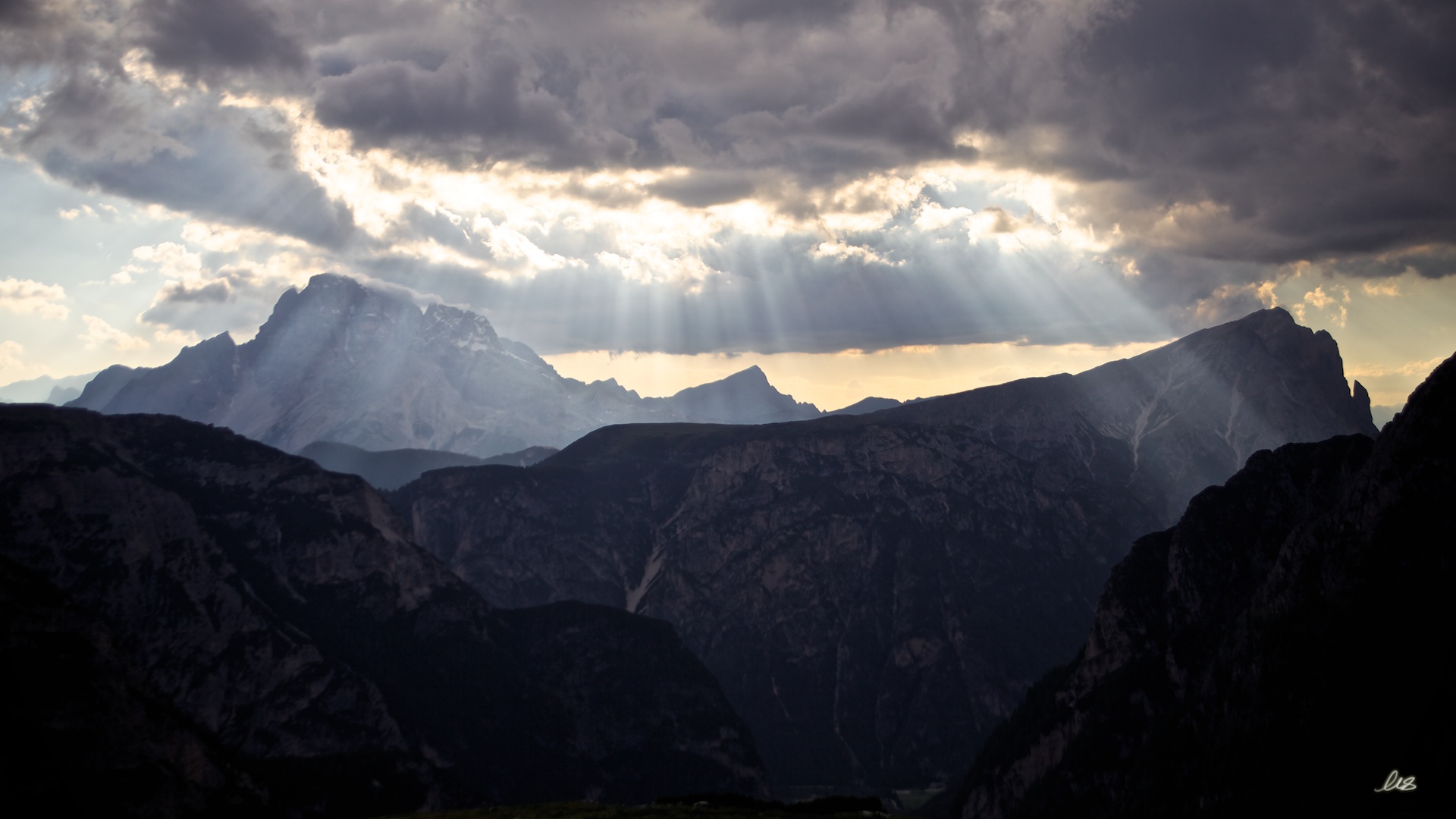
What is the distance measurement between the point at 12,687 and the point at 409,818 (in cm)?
7537

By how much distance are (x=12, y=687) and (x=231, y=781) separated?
4963 centimetres

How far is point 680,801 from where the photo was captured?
448ft

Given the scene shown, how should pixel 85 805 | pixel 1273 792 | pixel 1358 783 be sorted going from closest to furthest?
pixel 85 805
pixel 1358 783
pixel 1273 792

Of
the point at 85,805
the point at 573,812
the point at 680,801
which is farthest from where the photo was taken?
the point at 85,805

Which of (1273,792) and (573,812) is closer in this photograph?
(573,812)

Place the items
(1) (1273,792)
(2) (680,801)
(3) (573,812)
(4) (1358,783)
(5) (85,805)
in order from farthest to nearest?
1. (1) (1273,792)
2. (4) (1358,783)
3. (5) (85,805)
4. (2) (680,801)
5. (3) (573,812)

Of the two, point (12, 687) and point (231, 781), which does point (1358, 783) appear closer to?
point (231, 781)

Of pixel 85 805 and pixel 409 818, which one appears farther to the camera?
pixel 85 805

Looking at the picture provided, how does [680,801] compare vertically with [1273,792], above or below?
above

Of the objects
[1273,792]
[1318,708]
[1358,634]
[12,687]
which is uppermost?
[12,687]

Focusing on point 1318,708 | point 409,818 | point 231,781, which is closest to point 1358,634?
point 1318,708

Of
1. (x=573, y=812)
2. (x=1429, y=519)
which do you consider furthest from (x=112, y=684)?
(x=1429, y=519)

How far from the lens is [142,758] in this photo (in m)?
180

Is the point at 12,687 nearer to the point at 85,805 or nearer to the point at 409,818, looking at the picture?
the point at 85,805
